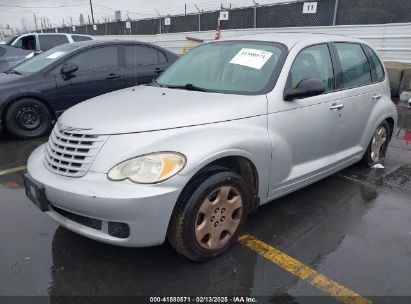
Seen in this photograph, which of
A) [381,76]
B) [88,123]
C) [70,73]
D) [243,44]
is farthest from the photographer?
[70,73]

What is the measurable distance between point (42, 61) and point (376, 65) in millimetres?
5269

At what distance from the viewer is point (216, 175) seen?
2668mm

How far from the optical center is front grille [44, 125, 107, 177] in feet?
8.31

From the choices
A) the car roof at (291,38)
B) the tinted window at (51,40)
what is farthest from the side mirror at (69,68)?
the tinted window at (51,40)

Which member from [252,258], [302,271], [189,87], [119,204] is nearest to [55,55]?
[189,87]

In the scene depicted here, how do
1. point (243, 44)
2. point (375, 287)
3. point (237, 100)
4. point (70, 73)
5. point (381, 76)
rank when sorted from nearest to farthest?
point (375, 287) < point (237, 100) < point (243, 44) < point (381, 76) < point (70, 73)

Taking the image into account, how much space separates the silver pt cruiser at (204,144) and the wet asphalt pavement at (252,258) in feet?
0.87

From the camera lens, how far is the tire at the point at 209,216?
2.53 metres

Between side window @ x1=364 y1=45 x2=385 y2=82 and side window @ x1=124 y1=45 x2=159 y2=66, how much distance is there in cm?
404

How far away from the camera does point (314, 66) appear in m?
3.64

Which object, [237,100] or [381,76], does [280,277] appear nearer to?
[237,100]

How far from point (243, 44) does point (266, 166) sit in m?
1.34

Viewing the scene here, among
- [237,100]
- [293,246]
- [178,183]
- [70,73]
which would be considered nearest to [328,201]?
[293,246]

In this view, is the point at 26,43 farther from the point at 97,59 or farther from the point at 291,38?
the point at 291,38
